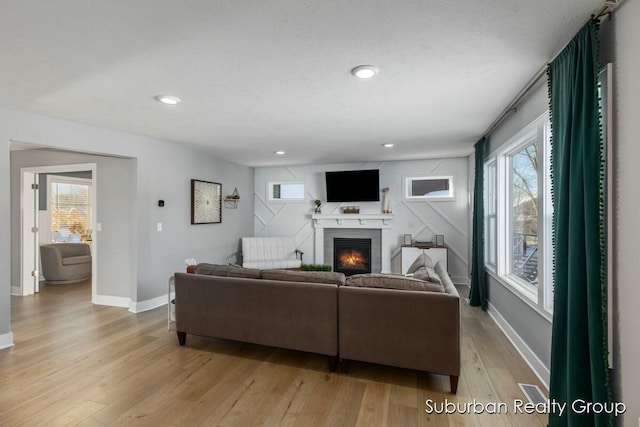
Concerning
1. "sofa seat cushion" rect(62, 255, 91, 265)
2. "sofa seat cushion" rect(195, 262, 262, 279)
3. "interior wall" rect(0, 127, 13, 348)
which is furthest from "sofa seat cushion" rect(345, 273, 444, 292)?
"sofa seat cushion" rect(62, 255, 91, 265)

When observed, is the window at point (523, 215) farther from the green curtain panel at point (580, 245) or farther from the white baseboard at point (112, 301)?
the white baseboard at point (112, 301)

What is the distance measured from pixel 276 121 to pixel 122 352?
2.86m

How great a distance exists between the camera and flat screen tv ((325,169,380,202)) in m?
6.53

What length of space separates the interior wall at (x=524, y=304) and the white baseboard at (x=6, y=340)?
495 centimetres

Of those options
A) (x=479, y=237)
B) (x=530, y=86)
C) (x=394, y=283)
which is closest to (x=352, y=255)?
(x=479, y=237)

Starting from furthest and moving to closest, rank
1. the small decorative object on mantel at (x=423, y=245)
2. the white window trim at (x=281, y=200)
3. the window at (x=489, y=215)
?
the white window trim at (x=281, y=200) < the small decorative object on mantel at (x=423, y=245) < the window at (x=489, y=215)

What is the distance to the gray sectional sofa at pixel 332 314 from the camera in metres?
2.50

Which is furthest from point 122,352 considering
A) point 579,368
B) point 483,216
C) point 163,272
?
point 483,216

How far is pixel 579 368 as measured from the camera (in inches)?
69.6

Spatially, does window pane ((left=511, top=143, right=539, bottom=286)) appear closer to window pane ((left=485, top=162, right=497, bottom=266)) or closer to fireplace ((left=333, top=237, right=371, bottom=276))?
window pane ((left=485, top=162, right=497, bottom=266))

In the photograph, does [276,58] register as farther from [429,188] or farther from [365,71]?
[429,188]

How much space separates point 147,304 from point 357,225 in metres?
3.99

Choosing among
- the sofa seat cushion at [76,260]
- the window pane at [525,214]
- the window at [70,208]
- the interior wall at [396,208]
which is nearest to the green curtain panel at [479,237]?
the window pane at [525,214]

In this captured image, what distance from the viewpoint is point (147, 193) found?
4.61 metres
